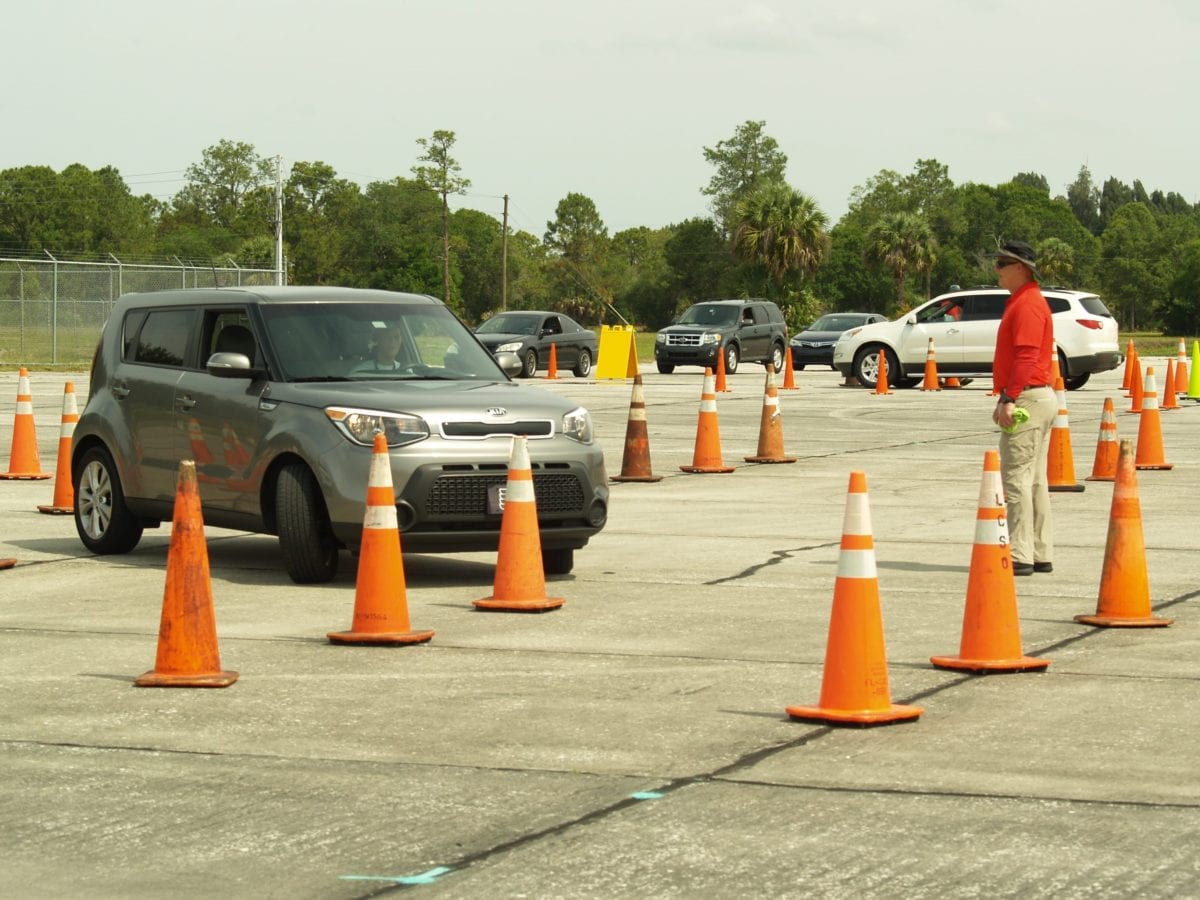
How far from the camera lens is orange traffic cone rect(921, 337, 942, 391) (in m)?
34.2

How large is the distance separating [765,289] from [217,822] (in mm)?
92651

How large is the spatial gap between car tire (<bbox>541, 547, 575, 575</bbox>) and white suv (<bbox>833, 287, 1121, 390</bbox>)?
2364cm

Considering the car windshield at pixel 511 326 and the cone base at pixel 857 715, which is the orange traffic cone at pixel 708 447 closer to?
the cone base at pixel 857 715

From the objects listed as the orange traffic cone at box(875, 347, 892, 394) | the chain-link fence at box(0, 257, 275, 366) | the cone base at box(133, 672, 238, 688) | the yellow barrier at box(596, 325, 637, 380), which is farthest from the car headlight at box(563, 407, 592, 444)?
the chain-link fence at box(0, 257, 275, 366)

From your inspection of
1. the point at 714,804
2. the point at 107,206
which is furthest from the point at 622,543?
the point at 107,206

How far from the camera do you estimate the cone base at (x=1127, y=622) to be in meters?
9.20

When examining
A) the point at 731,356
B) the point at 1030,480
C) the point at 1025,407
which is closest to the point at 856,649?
the point at 1030,480

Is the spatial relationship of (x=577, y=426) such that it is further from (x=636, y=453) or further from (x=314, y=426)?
(x=636, y=453)

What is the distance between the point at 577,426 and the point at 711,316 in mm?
34383

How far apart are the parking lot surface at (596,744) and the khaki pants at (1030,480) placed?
0.22m

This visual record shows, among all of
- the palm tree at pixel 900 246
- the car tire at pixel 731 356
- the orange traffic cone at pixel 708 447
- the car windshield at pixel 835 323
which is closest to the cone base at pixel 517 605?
the orange traffic cone at pixel 708 447

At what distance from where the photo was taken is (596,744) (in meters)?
6.67

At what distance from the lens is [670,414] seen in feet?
89.1

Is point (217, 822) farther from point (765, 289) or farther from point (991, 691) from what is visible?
point (765, 289)
